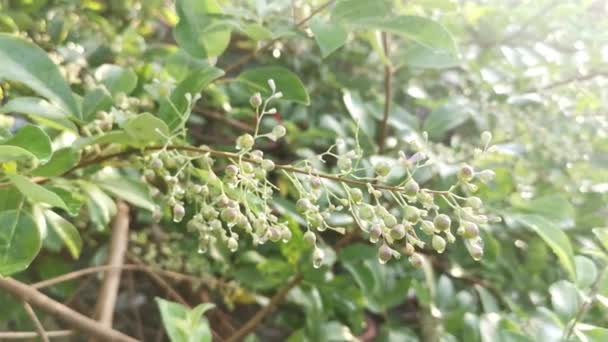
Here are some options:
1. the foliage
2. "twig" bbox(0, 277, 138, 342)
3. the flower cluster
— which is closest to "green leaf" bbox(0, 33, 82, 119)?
the foliage

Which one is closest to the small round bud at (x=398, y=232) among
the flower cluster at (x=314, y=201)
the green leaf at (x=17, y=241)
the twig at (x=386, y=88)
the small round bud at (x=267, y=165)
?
the flower cluster at (x=314, y=201)

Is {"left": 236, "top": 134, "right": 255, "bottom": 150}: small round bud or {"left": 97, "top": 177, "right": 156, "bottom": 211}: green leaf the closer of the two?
{"left": 236, "top": 134, "right": 255, "bottom": 150}: small round bud

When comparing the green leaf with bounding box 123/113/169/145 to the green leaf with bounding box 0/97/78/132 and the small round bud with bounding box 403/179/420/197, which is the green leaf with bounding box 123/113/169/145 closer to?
the green leaf with bounding box 0/97/78/132

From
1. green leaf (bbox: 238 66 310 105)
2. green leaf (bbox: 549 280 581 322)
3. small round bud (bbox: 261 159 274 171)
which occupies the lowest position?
green leaf (bbox: 549 280 581 322)

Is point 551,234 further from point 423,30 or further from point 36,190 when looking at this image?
point 36,190

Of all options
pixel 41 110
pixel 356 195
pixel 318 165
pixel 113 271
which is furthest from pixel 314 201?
pixel 113 271

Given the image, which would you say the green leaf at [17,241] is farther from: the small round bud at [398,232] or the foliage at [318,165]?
the small round bud at [398,232]

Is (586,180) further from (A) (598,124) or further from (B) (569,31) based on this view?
(B) (569,31)
